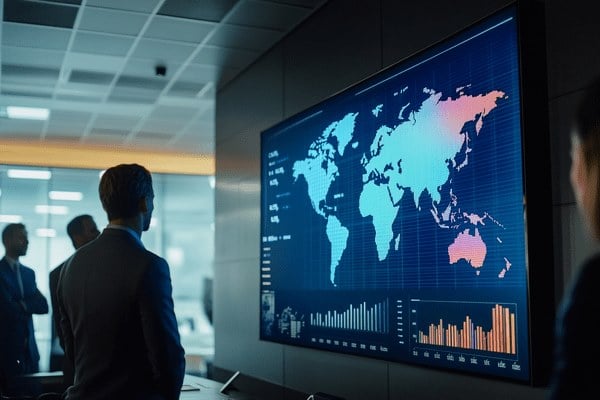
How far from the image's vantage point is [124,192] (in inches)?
84.6

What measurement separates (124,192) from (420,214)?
1228 millimetres

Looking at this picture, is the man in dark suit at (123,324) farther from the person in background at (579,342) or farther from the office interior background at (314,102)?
the person in background at (579,342)

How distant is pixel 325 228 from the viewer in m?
3.64

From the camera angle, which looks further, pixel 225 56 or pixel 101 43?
pixel 225 56

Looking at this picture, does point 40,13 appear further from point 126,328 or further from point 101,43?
point 126,328

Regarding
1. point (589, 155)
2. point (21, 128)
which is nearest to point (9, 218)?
point (21, 128)

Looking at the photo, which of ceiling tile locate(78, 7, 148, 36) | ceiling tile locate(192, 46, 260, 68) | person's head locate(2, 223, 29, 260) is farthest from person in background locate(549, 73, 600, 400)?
person's head locate(2, 223, 29, 260)

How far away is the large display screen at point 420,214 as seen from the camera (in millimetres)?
2447

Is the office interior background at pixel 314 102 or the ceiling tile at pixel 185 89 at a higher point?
the ceiling tile at pixel 185 89

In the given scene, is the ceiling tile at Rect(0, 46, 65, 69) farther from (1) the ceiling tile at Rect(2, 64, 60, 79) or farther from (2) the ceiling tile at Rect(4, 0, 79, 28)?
(2) the ceiling tile at Rect(4, 0, 79, 28)

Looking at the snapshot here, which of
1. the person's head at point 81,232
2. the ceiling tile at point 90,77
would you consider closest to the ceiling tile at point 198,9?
the person's head at point 81,232

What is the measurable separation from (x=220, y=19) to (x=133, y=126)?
134 inches

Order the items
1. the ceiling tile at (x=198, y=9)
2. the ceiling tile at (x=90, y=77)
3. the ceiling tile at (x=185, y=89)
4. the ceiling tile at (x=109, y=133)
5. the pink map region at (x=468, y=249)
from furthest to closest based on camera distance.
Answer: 1. the ceiling tile at (x=109, y=133)
2. the ceiling tile at (x=185, y=89)
3. the ceiling tile at (x=90, y=77)
4. the ceiling tile at (x=198, y=9)
5. the pink map region at (x=468, y=249)

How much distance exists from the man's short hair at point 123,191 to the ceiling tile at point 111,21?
2.45 m
